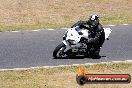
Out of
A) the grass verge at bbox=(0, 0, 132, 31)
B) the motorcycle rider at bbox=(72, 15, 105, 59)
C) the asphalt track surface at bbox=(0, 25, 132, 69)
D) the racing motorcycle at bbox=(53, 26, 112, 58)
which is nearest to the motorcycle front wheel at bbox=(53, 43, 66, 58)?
the racing motorcycle at bbox=(53, 26, 112, 58)

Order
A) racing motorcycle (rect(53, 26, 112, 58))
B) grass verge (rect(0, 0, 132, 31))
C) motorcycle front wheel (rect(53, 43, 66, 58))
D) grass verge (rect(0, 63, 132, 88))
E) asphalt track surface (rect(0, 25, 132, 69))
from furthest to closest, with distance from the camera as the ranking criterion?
1. grass verge (rect(0, 0, 132, 31))
2. motorcycle front wheel (rect(53, 43, 66, 58))
3. racing motorcycle (rect(53, 26, 112, 58))
4. asphalt track surface (rect(0, 25, 132, 69))
5. grass verge (rect(0, 63, 132, 88))

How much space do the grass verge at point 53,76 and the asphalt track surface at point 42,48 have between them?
0.94 metres

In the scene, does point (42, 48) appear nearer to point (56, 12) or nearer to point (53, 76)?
point (53, 76)

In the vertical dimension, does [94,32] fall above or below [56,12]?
above

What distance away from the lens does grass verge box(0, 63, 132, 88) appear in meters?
14.9

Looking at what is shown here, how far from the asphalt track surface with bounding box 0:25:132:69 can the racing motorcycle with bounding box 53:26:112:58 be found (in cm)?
28

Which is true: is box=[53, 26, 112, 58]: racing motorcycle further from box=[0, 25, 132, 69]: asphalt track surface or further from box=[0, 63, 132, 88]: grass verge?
box=[0, 63, 132, 88]: grass verge

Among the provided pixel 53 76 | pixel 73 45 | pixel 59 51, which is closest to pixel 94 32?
pixel 73 45

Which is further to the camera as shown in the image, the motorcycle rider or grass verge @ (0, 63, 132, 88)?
the motorcycle rider

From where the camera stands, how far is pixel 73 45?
18.5 meters

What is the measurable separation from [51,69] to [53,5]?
43.3ft

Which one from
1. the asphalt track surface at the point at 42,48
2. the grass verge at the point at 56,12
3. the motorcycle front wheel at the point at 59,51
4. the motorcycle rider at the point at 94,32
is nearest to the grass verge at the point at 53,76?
the asphalt track surface at the point at 42,48

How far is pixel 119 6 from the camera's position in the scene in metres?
30.1

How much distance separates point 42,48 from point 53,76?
431 cm
